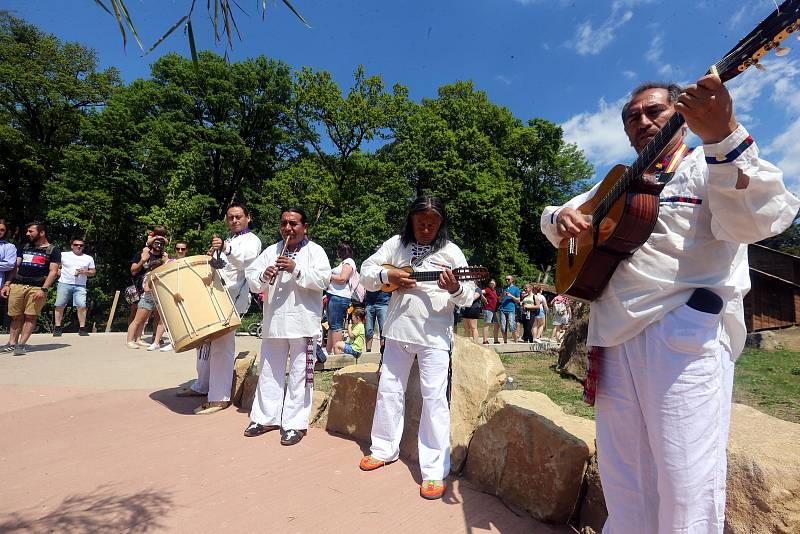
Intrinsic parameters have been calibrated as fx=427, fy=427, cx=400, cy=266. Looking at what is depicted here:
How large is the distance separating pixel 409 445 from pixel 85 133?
22585 millimetres

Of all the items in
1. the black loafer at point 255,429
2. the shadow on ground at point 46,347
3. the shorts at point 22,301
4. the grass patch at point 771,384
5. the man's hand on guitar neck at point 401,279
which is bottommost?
the shadow on ground at point 46,347

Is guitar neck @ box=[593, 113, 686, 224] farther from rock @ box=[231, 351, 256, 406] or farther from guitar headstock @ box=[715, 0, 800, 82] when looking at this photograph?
rock @ box=[231, 351, 256, 406]

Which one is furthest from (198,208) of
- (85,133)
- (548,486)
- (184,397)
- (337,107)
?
(548,486)

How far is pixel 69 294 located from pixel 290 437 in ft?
25.2

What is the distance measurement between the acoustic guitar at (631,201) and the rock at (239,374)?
12.4 feet

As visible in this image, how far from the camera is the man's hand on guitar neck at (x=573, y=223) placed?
1.76 meters

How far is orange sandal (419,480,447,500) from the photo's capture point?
8.99ft

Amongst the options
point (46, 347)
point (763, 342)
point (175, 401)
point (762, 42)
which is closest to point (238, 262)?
point (175, 401)

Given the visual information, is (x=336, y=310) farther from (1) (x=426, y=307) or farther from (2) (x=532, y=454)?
(2) (x=532, y=454)

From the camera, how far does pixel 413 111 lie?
26.2 meters

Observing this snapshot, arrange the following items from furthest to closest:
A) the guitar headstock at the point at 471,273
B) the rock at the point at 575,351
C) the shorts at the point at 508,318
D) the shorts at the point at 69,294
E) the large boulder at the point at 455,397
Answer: the shorts at the point at 508,318 < the shorts at the point at 69,294 < the rock at the point at 575,351 < the large boulder at the point at 455,397 < the guitar headstock at the point at 471,273

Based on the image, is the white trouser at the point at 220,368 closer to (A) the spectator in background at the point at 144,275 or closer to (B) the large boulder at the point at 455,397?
(B) the large boulder at the point at 455,397

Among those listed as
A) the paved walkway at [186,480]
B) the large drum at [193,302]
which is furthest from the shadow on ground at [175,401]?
the large drum at [193,302]

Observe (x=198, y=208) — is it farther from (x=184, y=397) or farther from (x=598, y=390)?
(x=598, y=390)
